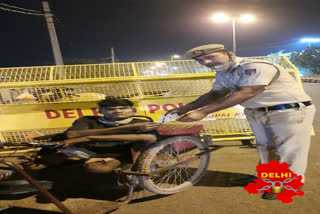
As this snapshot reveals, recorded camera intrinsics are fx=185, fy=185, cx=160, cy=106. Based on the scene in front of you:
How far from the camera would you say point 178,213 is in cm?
209

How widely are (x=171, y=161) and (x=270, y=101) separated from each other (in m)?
1.37

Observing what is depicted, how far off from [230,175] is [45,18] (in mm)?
11861

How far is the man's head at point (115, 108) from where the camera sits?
2398mm

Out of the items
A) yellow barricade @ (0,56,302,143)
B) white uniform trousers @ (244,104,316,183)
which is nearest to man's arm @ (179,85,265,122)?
white uniform trousers @ (244,104,316,183)

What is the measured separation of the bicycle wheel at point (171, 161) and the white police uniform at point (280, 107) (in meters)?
0.83

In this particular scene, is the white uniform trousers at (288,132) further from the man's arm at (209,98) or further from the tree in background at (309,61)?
the tree in background at (309,61)

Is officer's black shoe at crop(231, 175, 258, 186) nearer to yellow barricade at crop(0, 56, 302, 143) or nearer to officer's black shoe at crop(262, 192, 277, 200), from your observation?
officer's black shoe at crop(262, 192, 277, 200)

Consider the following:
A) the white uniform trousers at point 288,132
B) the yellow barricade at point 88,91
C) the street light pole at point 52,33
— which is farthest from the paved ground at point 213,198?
the street light pole at point 52,33

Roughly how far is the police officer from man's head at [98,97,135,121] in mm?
862

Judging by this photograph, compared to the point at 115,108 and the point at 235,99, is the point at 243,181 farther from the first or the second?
the point at 115,108

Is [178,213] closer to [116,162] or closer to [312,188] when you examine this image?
[116,162]

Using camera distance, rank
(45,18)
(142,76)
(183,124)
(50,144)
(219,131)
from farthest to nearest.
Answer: (45,18)
(219,131)
(142,76)
(183,124)
(50,144)

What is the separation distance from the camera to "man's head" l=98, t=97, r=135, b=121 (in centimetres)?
240

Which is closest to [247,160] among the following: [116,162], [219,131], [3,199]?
[219,131]
